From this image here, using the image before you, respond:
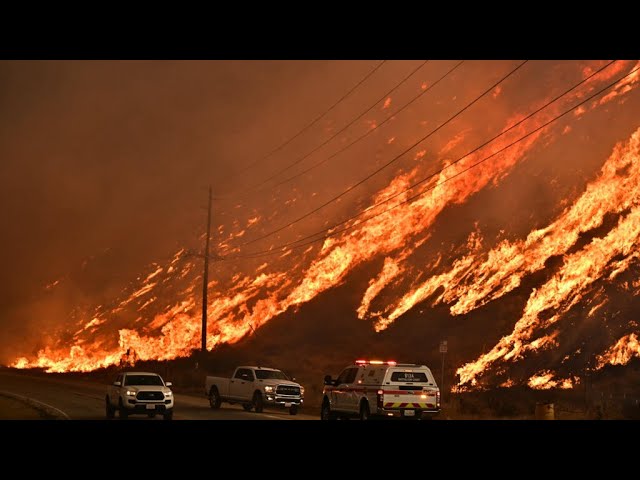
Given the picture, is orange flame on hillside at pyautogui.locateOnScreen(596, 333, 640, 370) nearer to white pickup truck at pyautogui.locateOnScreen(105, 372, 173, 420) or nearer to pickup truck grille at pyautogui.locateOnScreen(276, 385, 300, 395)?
pickup truck grille at pyautogui.locateOnScreen(276, 385, 300, 395)

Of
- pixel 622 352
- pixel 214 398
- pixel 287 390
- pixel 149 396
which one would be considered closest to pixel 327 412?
pixel 149 396

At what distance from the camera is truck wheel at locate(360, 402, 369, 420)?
97.0 feet

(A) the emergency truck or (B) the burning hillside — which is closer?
(A) the emergency truck

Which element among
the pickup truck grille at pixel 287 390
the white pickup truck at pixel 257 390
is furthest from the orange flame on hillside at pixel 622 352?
the white pickup truck at pixel 257 390

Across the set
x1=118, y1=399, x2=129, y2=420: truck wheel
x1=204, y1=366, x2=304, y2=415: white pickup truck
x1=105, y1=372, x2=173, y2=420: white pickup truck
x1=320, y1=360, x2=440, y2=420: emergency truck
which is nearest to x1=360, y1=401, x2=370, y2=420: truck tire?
x1=320, y1=360, x2=440, y2=420: emergency truck

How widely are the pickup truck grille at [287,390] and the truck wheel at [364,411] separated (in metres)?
9.28

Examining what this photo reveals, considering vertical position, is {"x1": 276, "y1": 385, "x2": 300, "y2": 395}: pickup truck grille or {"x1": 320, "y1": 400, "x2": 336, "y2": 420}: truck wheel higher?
{"x1": 276, "y1": 385, "x2": 300, "y2": 395}: pickup truck grille

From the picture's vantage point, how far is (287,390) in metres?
38.8

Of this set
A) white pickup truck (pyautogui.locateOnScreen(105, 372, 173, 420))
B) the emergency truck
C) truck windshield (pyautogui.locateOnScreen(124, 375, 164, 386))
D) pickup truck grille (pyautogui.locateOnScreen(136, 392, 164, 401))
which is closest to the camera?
the emergency truck

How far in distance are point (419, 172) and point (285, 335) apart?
2543 centimetres

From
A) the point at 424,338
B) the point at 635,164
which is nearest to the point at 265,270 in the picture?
the point at 424,338

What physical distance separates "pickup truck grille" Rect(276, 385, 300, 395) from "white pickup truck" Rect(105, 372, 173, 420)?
7.36 meters

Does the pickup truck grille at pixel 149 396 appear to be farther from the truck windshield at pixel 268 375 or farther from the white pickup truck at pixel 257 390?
the truck windshield at pixel 268 375

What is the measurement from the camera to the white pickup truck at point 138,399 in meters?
31.2
